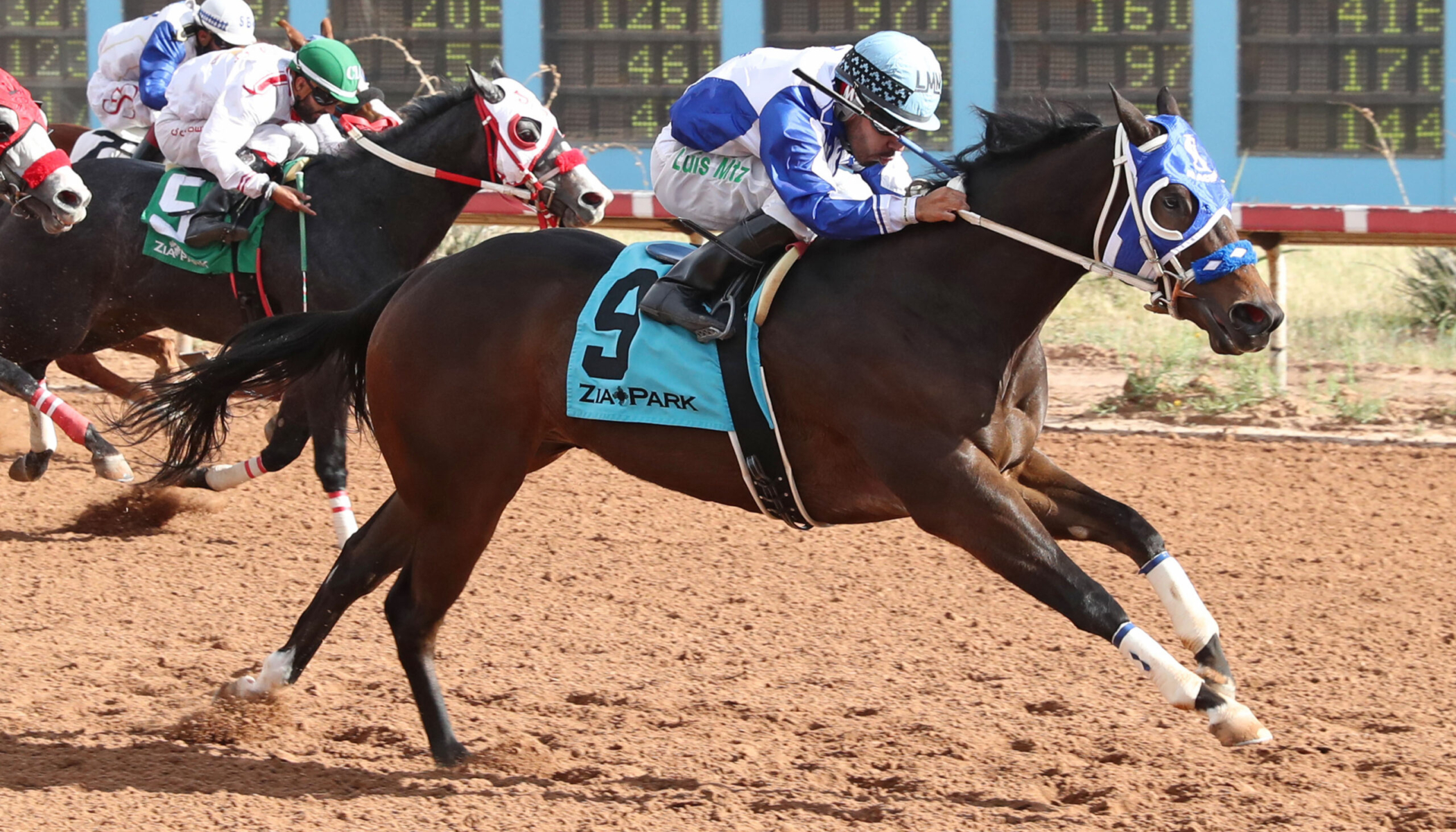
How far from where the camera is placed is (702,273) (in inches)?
167

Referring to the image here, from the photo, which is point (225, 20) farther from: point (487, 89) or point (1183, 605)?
point (1183, 605)

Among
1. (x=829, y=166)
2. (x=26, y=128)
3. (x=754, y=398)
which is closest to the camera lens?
(x=754, y=398)

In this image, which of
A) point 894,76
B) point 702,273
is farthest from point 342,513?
point 894,76

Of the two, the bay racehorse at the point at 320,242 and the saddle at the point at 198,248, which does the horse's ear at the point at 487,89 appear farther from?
the saddle at the point at 198,248

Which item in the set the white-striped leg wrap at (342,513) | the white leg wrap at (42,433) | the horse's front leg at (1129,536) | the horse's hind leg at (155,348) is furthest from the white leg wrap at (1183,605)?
the horse's hind leg at (155,348)

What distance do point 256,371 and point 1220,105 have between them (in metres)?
9.28

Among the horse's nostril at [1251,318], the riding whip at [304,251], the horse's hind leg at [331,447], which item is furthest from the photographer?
the riding whip at [304,251]

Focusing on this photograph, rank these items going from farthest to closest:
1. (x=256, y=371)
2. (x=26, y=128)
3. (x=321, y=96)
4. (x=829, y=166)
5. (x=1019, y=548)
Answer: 1. (x=321, y=96)
2. (x=26, y=128)
3. (x=256, y=371)
4. (x=829, y=166)
5. (x=1019, y=548)

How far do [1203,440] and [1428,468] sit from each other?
1105 millimetres

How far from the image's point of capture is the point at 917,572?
20.3 ft

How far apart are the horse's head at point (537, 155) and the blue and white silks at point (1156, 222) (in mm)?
3337

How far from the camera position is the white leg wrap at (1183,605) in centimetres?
397

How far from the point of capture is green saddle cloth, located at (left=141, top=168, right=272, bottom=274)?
265 inches

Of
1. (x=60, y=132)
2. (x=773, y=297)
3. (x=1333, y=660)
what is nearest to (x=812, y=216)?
(x=773, y=297)
